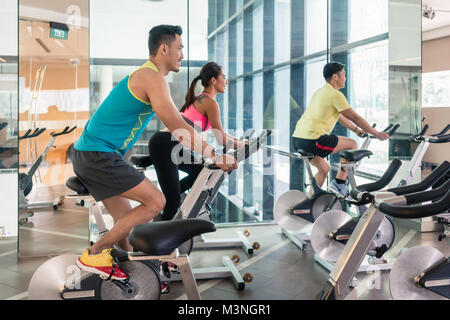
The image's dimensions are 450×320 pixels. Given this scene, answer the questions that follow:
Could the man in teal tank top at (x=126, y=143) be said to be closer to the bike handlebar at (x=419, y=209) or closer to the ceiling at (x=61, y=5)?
the bike handlebar at (x=419, y=209)

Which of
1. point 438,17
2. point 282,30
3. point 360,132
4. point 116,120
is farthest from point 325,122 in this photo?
point 438,17

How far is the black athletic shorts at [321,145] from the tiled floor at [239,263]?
34.3 inches

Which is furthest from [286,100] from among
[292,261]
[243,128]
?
[292,261]

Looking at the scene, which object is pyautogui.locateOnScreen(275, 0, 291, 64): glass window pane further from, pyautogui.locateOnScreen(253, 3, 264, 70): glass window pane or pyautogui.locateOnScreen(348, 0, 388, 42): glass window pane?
pyautogui.locateOnScreen(348, 0, 388, 42): glass window pane

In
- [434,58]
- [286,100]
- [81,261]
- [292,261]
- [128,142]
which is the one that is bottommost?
[292,261]

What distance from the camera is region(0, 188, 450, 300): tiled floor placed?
302cm

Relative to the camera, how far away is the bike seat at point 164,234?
1636mm

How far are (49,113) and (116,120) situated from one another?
205 centimetres

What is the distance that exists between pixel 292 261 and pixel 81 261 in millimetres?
1931

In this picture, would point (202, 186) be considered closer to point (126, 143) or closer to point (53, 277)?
point (126, 143)

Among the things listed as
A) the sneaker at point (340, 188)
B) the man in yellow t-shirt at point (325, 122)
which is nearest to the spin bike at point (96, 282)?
the sneaker at point (340, 188)

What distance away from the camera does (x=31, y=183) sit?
13.4 ft

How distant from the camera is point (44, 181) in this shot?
13.6 ft
